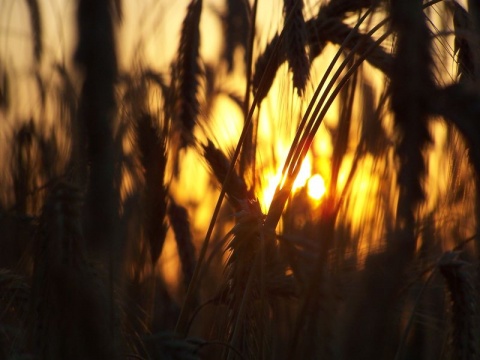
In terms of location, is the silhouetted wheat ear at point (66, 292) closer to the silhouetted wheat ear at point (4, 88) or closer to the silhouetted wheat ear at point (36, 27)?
the silhouetted wheat ear at point (4, 88)

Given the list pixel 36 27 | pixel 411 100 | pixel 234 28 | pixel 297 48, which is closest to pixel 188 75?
pixel 297 48

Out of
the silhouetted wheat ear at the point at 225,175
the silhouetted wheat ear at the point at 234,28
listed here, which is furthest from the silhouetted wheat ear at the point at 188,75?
the silhouetted wheat ear at the point at 234,28

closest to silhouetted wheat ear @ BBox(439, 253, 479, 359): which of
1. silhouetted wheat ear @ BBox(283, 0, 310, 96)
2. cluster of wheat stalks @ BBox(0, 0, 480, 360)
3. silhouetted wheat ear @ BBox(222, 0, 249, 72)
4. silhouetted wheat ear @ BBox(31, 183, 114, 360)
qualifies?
cluster of wheat stalks @ BBox(0, 0, 480, 360)

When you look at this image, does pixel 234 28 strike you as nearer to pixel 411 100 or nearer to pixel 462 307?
pixel 462 307

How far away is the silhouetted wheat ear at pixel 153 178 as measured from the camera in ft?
7.54

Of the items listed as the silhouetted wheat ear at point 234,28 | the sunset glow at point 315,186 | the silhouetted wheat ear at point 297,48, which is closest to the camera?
the silhouetted wheat ear at point 297,48

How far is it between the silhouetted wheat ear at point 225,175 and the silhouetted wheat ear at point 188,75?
0.14 meters

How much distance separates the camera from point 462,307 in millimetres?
1974

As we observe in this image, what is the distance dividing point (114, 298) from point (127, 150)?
0.78m

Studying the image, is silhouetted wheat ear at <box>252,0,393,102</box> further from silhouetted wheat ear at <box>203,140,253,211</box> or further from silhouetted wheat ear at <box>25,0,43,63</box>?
silhouetted wheat ear at <box>25,0,43,63</box>

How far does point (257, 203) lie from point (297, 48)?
0.59 m

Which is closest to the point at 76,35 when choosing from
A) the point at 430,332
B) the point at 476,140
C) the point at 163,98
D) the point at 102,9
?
the point at 102,9

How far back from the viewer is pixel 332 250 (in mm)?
2021

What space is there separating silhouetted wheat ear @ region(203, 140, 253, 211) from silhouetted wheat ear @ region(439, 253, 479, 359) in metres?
0.58
